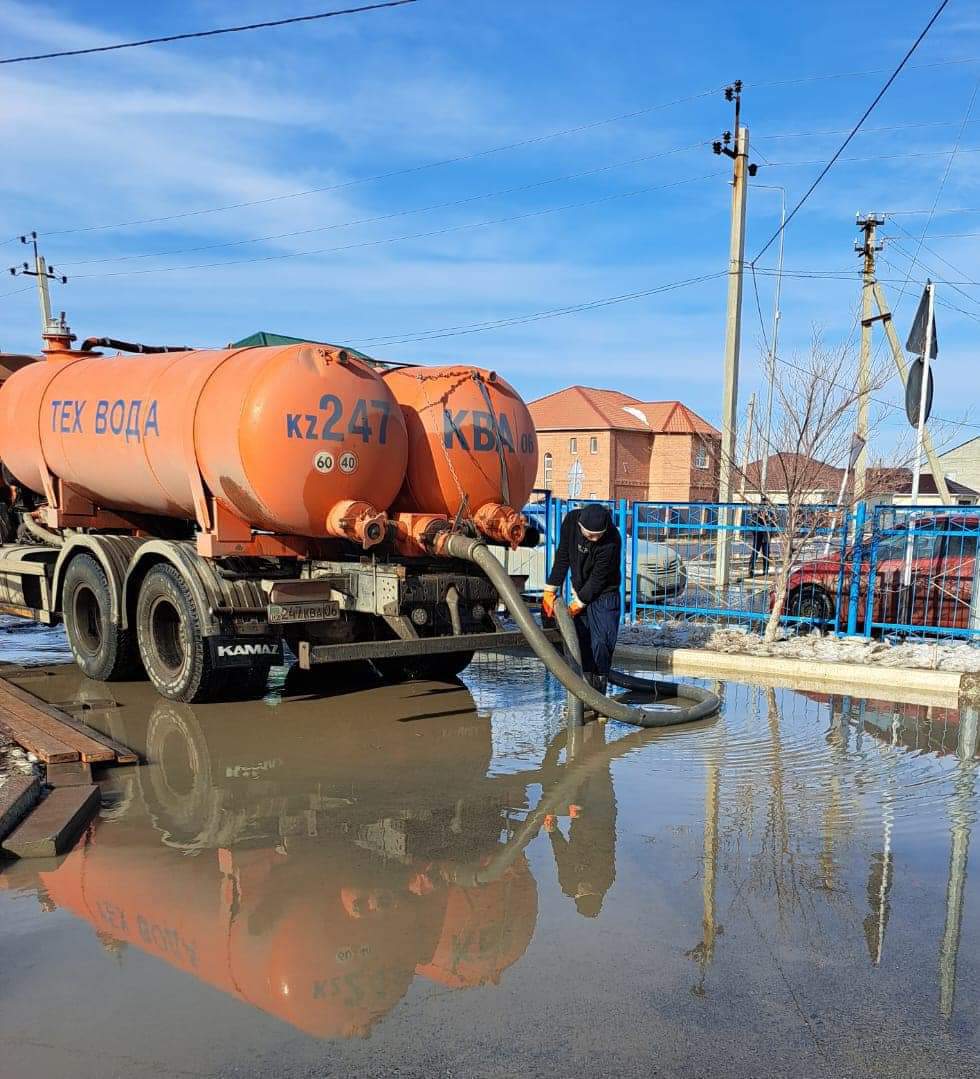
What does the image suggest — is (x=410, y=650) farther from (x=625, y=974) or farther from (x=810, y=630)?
(x=810, y=630)

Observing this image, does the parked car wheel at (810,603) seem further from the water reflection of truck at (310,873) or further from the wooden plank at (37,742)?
the wooden plank at (37,742)

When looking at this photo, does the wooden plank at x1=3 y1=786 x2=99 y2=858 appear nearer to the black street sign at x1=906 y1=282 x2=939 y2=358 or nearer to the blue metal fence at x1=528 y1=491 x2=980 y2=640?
the blue metal fence at x1=528 y1=491 x2=980 y2=640

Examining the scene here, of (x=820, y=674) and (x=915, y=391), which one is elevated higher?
(x=915, y=391)

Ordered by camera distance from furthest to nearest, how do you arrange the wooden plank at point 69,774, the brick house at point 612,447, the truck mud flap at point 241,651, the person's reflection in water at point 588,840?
1. the brick house at point 612,447
2. the truck mud flap at point 241,651
3. the wooden plank at point 69,774
4. the person's reflection in water at point 588,840

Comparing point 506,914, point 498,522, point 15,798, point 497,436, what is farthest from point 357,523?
point 506,914

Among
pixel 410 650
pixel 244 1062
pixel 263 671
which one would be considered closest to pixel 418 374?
pixel 410 650

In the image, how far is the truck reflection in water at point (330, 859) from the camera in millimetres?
3674

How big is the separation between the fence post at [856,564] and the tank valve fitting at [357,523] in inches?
220

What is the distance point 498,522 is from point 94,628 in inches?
172

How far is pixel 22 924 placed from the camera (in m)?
3.96

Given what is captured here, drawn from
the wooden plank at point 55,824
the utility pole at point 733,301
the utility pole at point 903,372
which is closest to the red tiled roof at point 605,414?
the utility pole at point 903,372

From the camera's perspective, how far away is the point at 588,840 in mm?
5020

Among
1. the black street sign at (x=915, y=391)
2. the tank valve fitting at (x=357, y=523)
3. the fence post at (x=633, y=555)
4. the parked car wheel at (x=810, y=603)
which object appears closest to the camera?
the tank valve fitting at (x=357, y=523)

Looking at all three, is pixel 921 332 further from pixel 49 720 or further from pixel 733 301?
pixel 49 720
